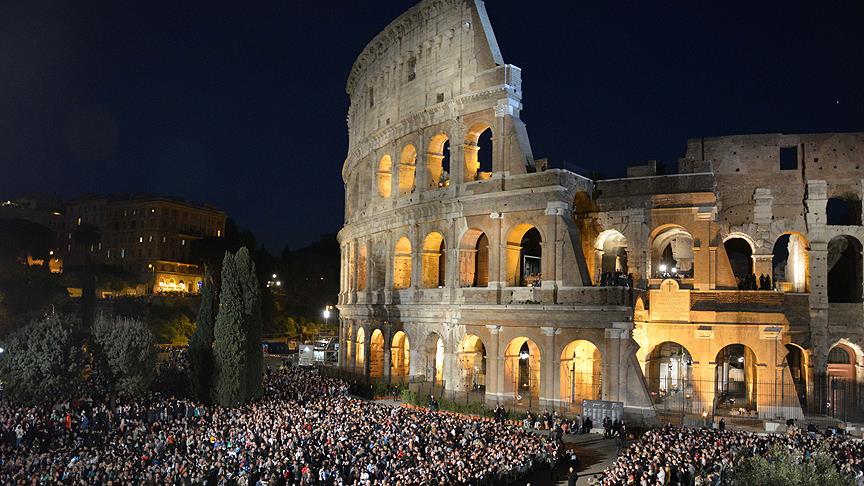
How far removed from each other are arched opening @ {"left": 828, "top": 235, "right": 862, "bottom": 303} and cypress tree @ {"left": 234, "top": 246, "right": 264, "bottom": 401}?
29068mm

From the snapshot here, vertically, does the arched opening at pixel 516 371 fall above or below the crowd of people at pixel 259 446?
above

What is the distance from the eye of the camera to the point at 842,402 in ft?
113

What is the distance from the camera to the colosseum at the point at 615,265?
32.5 m

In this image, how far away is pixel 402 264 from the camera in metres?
42.1


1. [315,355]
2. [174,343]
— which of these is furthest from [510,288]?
[174,343]

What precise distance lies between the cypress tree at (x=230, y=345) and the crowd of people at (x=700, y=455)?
713 inches

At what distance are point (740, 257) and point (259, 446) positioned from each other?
42.4 metres

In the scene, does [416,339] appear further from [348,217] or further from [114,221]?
[114,221]

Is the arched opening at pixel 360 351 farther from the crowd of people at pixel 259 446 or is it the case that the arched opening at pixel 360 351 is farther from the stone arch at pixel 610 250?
the stone arch at pixel 610 250

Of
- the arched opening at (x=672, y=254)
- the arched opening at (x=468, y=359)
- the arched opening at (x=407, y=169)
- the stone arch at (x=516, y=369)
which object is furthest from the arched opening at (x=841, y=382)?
the arched opening at (x=407, y=169)

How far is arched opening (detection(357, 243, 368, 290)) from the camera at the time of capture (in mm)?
46750

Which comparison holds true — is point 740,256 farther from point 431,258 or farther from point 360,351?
point 360,351

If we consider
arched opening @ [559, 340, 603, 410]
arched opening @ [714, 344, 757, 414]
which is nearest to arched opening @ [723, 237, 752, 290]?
arched opening @ [714, 344, 757, 414]

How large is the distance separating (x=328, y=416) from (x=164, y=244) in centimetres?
8683
